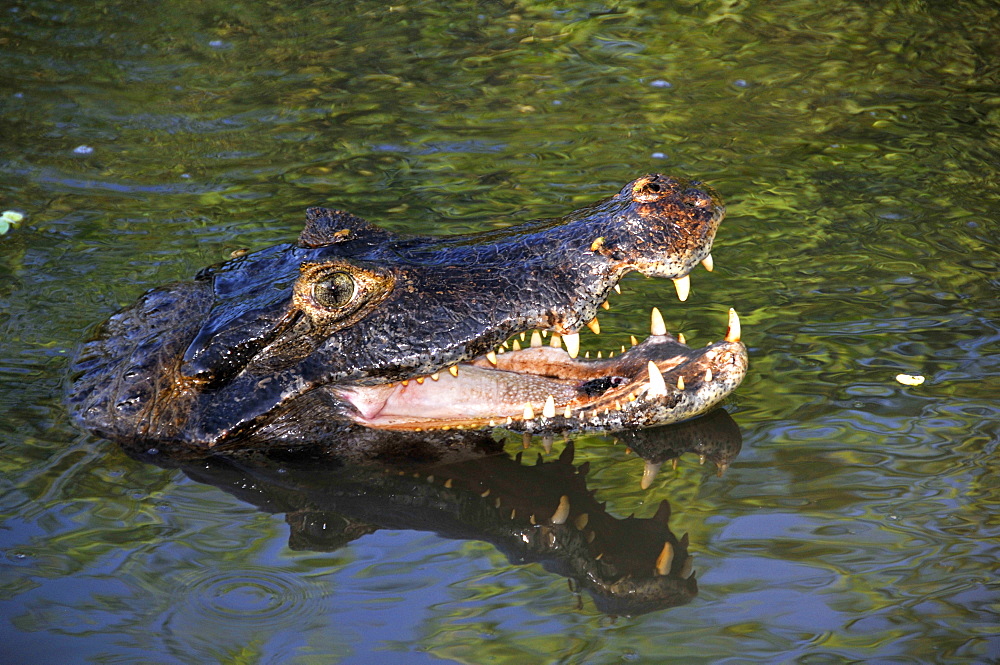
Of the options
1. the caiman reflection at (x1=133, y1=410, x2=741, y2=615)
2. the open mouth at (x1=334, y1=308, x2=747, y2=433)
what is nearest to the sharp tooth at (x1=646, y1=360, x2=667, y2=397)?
the open mouth at (x1=334, y1=308, x2=747, y2=433)

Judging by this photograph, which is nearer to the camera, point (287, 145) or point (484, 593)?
point (484, 593)

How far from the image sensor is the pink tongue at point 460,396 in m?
4.89

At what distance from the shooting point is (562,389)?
4895 millimetres

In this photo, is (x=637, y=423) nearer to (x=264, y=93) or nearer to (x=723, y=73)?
(x=723, y=73)

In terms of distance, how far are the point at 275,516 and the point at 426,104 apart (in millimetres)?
5000

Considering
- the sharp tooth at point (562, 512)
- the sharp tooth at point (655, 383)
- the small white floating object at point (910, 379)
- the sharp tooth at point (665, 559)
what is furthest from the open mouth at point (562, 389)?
the small white floating object at point (910, 379)

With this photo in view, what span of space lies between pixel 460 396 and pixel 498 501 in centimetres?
66

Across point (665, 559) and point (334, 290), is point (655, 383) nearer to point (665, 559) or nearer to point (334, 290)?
point (665, 559)

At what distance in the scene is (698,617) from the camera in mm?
3707

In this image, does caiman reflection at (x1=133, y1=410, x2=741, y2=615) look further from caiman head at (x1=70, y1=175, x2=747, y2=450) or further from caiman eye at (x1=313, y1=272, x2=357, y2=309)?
caiman eye at (x1=313, y1=272, x2=357, y2=309)

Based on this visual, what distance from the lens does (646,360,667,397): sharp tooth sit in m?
4.55

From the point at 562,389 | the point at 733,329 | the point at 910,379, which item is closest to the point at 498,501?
the point at 562,389

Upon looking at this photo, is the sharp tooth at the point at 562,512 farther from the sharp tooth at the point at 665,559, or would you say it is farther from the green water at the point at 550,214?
the sharp tooth at the point at 665,559

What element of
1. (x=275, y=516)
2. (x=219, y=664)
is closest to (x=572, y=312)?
(x=275, y=516)
